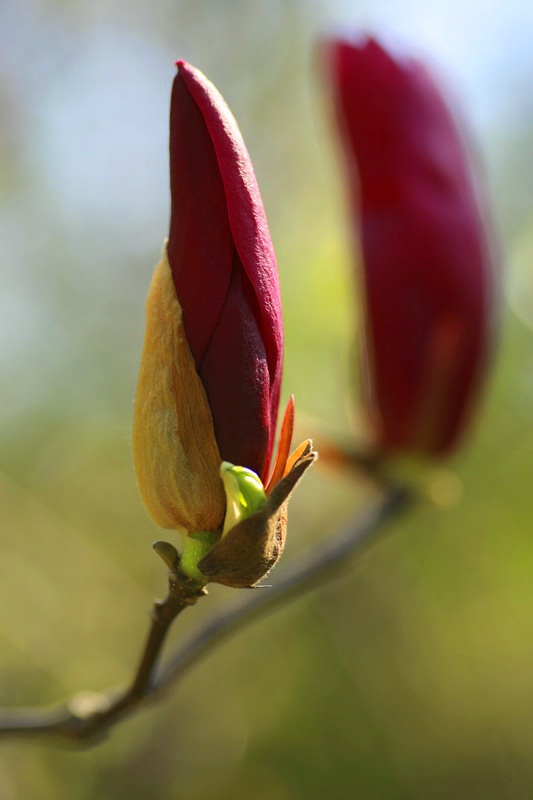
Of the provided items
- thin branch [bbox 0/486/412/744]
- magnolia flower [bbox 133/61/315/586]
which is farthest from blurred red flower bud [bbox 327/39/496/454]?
magnolia flower [bbox 133/61/315/586]

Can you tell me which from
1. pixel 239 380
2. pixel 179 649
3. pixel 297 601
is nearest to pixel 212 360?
pixel 239 380

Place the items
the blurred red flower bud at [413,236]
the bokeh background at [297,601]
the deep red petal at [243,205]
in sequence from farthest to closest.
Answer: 1. the bokeh background at [297,601]
2. the blurred red flower bud at [413,236]
3. the deep red petal at [243,205]

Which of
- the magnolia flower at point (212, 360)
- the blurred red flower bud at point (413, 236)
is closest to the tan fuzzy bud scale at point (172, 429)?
the magnolia flower at point (212, 360)

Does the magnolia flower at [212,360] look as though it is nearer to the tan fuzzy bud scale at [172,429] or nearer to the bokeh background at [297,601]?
the tan fuzzy bud scale at [172,429]

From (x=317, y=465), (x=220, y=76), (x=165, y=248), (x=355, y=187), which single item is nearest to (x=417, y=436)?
(x=317, y=465)

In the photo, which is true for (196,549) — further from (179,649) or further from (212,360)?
(179,649)

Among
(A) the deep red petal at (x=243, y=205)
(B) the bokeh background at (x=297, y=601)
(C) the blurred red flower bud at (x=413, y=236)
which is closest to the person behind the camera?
(A) the deep red petal at (x=243, y=205)

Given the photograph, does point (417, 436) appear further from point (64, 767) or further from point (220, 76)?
point (220, 76)

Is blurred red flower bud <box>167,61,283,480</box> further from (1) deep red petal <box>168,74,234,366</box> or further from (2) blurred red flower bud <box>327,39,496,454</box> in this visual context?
(2) blurred red flower bud <box>327,39,496,454</box>
